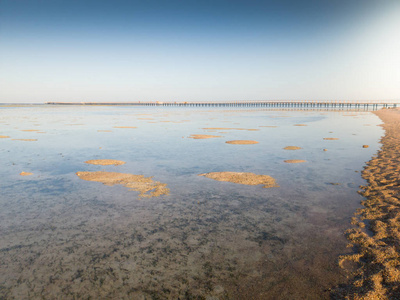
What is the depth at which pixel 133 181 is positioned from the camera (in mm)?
6344

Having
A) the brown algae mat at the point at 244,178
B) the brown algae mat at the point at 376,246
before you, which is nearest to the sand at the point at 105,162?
the brown algae mat at the point at 244,178

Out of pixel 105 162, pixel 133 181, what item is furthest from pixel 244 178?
pixel 105 162

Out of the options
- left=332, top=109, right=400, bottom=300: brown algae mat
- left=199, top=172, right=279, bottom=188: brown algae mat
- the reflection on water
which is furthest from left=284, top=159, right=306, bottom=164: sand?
left=332, top=109, right=400, bottom=300: brown algae mat

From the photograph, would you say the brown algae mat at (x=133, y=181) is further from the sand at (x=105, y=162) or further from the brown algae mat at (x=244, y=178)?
the brown algae mat at (x=244, y=178)

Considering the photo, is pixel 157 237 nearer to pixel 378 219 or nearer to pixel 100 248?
pixel 100 248

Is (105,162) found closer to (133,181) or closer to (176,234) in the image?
(133,181)

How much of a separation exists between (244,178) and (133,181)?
2.60 metres

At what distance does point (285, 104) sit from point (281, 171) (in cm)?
10819

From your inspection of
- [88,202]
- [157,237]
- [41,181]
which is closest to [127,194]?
[88,202]

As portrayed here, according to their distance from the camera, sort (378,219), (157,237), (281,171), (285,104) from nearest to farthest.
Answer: (157,237)
(378,219)
(281,171)
(285,104)

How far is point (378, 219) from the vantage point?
165 inches

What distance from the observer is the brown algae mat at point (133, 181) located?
5.65 meters

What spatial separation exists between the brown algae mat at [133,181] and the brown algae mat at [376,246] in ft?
11.2

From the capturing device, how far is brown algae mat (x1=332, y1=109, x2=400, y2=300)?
8.59 ft
